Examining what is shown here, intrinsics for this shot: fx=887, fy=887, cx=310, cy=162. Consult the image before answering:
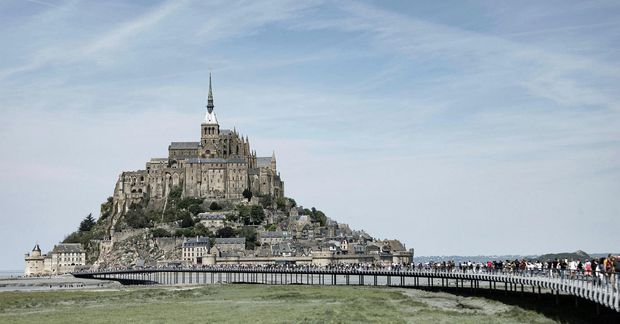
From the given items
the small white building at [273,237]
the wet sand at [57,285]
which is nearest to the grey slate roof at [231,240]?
the small white building at [273,237]

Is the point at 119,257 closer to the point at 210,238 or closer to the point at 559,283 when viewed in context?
the point at 210,238

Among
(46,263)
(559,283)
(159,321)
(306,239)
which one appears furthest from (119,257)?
(559,283)

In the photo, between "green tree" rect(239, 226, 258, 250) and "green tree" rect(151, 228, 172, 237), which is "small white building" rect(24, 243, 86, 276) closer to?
"green tree" rect(151, 228, 172, 237)

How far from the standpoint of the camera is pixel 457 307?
225 ft

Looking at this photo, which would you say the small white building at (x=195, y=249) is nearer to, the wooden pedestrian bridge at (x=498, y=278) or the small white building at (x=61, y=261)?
the wooden pedestrian bridge at (x=498, y=278)

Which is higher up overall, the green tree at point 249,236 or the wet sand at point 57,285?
the green tree at point 249,236

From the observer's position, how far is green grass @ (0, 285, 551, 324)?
5847cm

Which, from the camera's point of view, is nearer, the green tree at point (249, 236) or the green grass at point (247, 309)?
the green grass at point (247, 309)

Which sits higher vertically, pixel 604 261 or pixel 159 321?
pixel 604 261

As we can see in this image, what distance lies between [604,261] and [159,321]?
96.2 ft

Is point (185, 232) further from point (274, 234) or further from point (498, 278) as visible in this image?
point (498, 278)

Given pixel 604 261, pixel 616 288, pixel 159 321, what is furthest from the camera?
pixel 159 321

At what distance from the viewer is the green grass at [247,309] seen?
192ft

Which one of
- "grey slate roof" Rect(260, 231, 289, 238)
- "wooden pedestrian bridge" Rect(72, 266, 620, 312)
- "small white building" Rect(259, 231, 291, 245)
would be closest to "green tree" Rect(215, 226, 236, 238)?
"small white building" Rect(259, 231, 291, 245)
